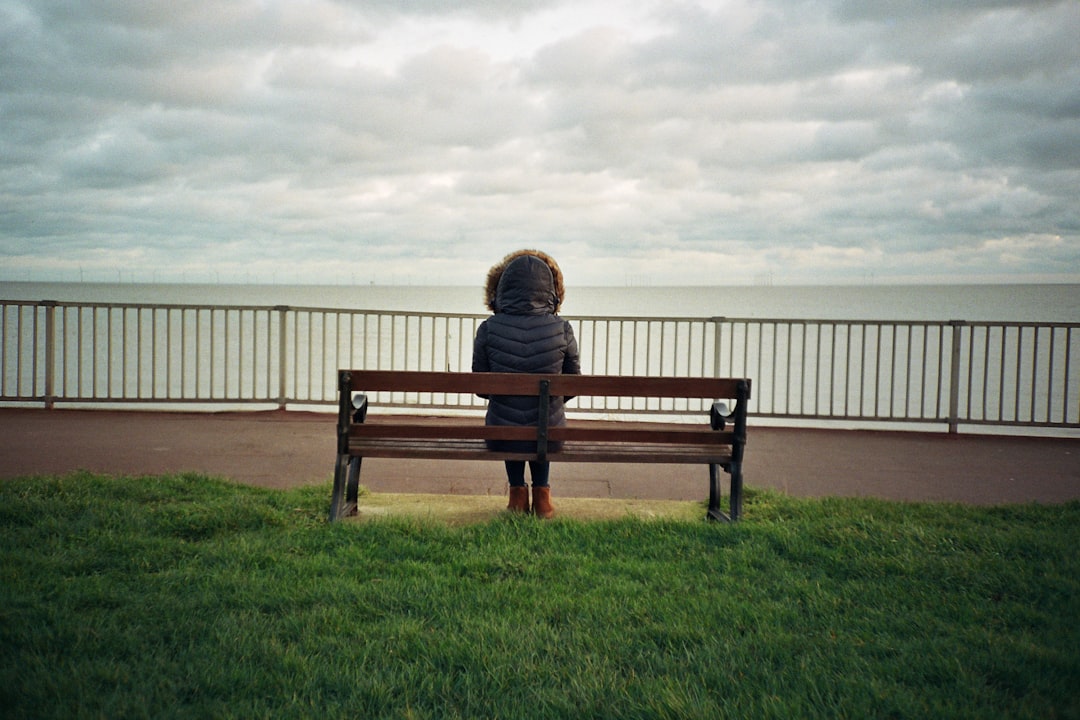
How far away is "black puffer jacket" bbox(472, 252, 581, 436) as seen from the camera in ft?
17.7

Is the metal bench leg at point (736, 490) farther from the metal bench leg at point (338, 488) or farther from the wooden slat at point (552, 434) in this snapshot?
the metal bench leg at point (338, 488)

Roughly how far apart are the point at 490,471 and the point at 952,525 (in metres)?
3.80

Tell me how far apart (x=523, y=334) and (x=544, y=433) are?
0.73 m

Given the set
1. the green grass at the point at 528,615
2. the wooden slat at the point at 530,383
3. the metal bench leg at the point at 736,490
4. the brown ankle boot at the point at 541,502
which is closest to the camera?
the green grass at the point at 528,615

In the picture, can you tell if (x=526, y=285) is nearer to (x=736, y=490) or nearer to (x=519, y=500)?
(x=519, y=500)

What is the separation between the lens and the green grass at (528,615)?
2875 millimetres

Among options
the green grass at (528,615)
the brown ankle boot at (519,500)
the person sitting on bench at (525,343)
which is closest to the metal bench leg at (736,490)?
the green grass at (528,615)

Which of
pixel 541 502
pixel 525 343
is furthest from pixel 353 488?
pixel 525 343

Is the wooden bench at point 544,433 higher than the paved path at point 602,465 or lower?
higher

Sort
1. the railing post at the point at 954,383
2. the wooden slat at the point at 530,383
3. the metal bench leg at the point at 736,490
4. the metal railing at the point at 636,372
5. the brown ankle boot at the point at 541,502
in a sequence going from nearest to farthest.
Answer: the wooden slat at the point at 530,383, the metal bench leg at the point at 736,490, the brown ankle boot at the point at 541,502, the railing post at the point at 954,383, the metal railing at the point at 636,372

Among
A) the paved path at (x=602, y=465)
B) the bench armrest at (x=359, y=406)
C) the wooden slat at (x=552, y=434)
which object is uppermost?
the bench armrest at (x=359, y=406)

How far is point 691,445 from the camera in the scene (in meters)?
5.29

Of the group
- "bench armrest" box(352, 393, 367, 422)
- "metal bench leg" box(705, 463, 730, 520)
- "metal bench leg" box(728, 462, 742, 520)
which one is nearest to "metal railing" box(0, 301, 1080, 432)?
"bench armrest" box(352, 393, 367, 422)

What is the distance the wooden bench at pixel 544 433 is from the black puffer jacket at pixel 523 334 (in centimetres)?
26
